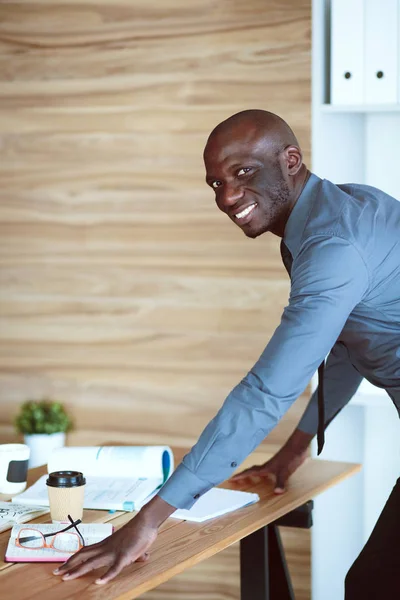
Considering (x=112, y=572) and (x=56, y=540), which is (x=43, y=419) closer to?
(x=56, y=540)

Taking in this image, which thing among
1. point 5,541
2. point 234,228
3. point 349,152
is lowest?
point 5,541

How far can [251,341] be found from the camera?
3176 millimetres

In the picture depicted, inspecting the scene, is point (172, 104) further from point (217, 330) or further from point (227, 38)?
point (217, 330)

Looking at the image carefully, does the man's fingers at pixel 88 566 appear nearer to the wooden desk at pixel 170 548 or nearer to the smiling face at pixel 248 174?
the wooden desk at pixel 170 548

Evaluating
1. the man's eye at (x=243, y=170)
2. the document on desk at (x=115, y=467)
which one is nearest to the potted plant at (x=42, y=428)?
the document on desk at (x=115, y=467)

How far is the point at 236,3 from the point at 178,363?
1.26 meters

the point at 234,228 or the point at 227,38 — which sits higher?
the point at 227,38

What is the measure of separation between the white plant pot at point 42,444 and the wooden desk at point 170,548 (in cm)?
104

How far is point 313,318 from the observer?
1.67m

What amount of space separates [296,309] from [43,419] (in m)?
1.85

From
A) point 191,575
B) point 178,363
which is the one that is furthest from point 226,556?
point 178,363

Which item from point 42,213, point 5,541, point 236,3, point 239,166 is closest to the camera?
point 5,541

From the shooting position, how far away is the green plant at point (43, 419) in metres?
3.32

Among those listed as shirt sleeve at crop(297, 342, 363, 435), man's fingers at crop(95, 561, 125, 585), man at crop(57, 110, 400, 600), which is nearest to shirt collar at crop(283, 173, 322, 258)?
man at crop(57, 110, 400, 600)
